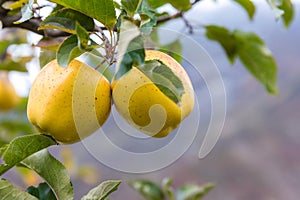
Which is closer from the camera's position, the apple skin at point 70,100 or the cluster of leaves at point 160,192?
the apple skin at point 70,100

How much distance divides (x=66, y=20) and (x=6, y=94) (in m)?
0.87

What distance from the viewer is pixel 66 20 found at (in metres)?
0.55

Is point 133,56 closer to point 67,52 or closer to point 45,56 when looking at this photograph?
point 67,52

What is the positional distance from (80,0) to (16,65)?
2.23ft

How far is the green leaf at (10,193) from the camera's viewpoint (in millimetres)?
536

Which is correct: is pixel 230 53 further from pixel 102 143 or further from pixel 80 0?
pixel 80 0

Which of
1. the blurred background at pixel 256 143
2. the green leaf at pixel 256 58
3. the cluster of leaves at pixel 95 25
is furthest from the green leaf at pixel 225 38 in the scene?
the blurred background at pixel 256 143

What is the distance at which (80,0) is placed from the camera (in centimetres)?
52

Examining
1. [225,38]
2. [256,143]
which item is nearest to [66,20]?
[225,38]

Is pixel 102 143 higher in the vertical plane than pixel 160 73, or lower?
lower

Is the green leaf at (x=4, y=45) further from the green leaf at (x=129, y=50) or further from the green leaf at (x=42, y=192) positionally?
the green leaf at (x=129, y=50)

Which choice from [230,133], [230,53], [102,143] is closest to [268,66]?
[230,53]

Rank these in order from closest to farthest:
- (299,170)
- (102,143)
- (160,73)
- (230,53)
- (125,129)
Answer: (160,73) < (125,129) < (102,143) < (230,53) < (299,170)

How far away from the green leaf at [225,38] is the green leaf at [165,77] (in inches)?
20.5
